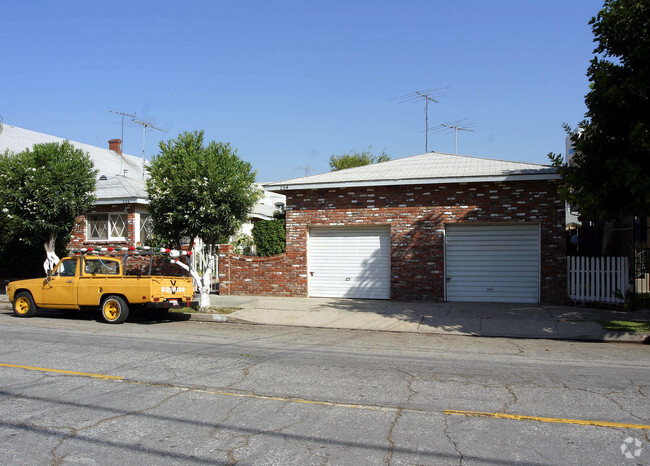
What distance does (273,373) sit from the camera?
7.66 m

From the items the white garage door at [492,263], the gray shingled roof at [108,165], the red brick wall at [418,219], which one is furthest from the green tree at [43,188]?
the white garage door at [492,263]

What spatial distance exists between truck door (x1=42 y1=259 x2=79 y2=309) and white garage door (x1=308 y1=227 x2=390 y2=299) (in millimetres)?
7147

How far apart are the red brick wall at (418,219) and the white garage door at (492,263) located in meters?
0.34

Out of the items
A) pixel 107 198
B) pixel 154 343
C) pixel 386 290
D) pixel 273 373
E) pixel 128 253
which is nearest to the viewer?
pixel 273 373

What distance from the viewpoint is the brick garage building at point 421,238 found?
15.2 meters

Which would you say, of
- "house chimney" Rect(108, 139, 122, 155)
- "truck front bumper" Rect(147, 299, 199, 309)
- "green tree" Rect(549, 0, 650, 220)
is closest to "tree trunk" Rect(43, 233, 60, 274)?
"truck front bumper" Rect(147, 299, 199, 309)

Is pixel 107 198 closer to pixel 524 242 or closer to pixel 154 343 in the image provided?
pixel 154 343

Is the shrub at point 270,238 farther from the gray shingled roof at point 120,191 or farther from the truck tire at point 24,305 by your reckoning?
the truck tire at point 24,305

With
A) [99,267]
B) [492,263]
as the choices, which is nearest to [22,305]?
[99,267]

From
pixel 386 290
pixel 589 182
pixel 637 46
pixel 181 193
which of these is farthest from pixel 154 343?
pixel 637 46

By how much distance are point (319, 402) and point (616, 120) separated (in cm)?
885

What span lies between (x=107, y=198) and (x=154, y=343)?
11893 millimetres

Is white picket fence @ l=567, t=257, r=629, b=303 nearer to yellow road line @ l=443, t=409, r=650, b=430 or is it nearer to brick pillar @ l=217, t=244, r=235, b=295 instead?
yellow road line @ l=443, t=409, r=650, b=430

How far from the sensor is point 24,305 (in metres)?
14.4
